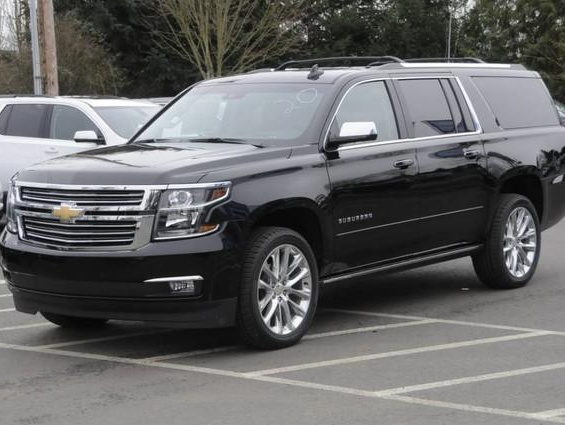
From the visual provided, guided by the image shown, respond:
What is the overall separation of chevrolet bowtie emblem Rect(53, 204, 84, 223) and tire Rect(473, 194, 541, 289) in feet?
12.3

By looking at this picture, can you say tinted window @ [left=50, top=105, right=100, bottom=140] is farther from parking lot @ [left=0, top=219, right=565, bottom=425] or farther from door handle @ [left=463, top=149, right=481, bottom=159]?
door handle @ [left=463, top=149, right=481, bottom=159]

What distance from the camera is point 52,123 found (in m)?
13.2

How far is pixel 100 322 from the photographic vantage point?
293 inches

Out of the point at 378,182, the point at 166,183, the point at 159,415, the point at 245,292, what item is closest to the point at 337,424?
the point at 159,415

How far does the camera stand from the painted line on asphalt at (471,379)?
551cm

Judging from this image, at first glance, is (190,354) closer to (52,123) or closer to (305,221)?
(305,221)

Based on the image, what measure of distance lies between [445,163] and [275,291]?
2129 millimetres

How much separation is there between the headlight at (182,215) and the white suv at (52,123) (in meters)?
6.75

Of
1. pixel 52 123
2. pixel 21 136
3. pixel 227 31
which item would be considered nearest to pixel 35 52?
pixel 21 136

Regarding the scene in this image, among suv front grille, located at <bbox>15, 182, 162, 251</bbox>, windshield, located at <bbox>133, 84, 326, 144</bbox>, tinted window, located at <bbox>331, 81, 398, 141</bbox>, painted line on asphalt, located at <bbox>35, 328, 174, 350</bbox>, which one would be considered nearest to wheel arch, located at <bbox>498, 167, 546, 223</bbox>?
tinted window, located at <bbox>331, 81, 398, 141</bbox>

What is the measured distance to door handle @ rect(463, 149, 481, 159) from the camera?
809 centimetres

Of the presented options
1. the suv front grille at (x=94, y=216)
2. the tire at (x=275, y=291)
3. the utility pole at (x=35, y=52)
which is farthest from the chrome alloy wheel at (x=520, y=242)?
the utility pole at (x=35, y=52)

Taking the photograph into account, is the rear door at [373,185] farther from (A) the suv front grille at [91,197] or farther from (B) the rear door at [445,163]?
(A) the suv front grille at [91,197]

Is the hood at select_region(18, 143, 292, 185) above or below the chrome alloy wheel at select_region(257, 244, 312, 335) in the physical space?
above
